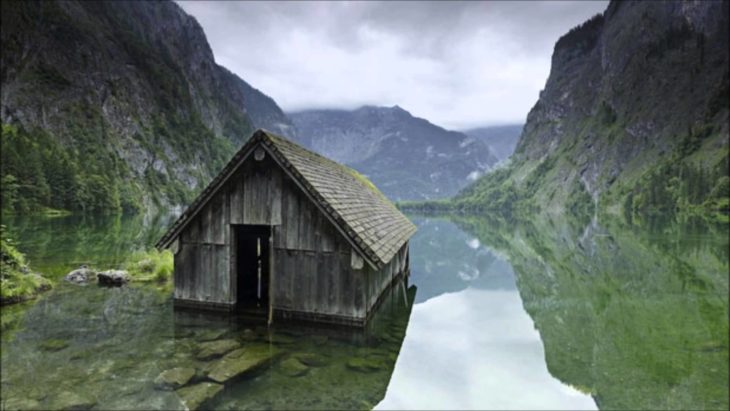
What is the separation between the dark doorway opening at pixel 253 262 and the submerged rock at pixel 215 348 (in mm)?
4660

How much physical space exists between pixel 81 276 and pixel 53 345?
1000 cm

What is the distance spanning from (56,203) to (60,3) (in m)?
109

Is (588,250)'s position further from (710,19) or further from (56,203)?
(710,19)

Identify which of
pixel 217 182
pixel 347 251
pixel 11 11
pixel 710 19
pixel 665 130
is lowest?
pixel 347 251

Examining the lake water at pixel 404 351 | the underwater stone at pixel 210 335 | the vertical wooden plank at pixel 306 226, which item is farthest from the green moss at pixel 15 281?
the vertical wooden plank at pixel 306 226

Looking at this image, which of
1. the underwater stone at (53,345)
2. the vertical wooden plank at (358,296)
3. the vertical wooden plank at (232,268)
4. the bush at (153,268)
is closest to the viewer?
the underwater stone at (53,345)

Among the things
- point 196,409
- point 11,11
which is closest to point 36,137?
point 11,11

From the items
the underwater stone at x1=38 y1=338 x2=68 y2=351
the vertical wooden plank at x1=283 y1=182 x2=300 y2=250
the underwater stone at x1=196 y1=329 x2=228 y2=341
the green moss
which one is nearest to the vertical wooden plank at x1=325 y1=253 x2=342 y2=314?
the vertical wooden plank at x1=283 y1=182 x2=300 y2=250

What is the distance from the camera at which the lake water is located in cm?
935

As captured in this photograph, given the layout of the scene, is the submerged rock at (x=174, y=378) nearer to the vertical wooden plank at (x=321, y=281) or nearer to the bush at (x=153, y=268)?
the vertical wooden plank at (x=321, y=281)

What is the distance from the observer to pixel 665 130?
466 ft

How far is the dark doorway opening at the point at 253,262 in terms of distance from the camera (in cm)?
1727

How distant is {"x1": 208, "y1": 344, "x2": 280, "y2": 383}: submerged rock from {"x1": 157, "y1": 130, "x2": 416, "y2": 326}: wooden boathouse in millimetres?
2110

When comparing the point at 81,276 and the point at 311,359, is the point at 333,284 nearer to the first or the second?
the point at 311,359
